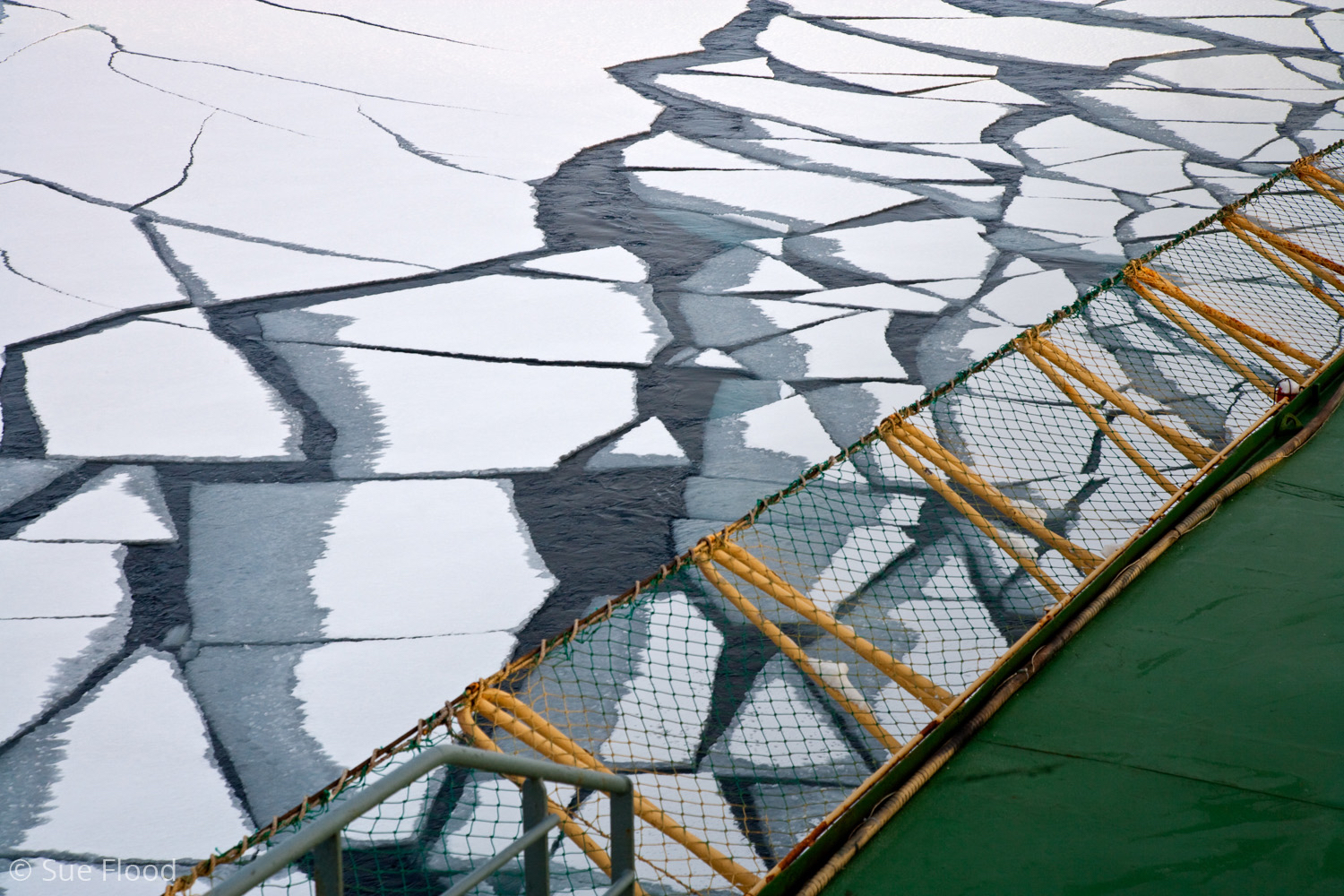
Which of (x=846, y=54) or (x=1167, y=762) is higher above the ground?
(x=846, y=54)

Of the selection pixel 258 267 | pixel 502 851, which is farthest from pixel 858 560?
pixel 258 267

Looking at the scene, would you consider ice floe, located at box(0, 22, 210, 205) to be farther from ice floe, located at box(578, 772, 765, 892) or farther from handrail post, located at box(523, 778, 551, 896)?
handrail post, located at box(523, 778, 551, 896)

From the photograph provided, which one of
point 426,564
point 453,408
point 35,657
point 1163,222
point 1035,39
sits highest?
point 1035,39

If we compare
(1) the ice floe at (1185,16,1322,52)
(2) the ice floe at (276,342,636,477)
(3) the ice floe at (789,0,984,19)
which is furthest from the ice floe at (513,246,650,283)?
(1) the ice floe at (1185,16,1322,52)

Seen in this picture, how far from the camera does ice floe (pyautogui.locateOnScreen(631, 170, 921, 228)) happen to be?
4246 millimetres

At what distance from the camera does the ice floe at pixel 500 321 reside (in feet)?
10.3

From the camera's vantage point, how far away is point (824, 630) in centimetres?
193

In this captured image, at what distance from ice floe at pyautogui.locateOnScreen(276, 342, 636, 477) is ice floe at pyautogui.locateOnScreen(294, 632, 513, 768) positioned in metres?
0.62

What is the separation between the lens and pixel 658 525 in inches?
92.6

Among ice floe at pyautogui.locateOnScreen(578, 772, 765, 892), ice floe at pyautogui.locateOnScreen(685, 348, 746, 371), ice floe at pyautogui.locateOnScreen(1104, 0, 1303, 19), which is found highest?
ice floe at pyautogui.locateOnScreen(1104, 0, 1303, 19)

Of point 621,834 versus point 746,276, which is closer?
point 621,834

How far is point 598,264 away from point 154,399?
55.1 inches

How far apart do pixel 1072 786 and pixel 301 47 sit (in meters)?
5.40

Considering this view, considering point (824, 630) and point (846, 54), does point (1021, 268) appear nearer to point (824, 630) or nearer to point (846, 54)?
point (824, 630)
